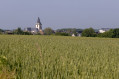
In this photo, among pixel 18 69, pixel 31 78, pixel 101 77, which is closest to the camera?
pixel 101 77

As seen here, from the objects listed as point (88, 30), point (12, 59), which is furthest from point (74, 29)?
point (12, 59)

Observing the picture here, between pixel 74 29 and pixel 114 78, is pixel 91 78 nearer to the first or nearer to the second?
pixel 114 78

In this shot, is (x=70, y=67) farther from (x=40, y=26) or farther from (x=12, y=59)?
(x=40, y=26)

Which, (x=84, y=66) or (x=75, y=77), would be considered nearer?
(x=75, y=77)

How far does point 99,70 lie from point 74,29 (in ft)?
399

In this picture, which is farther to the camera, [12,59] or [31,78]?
[12,59]

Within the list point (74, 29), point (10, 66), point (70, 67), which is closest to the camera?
point (70, 67)

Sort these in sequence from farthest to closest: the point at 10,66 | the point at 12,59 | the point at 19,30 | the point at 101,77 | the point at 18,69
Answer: the point at 19,30
the point at 12,59
the point at 10,66
the point at 18,69
the point at 101,77

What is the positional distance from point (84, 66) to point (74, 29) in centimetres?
12135

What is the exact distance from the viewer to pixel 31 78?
5277 millimetres

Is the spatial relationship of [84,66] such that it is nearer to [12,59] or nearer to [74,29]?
[12,59]

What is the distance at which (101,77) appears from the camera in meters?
4.73

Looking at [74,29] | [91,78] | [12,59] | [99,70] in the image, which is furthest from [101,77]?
[74,29]

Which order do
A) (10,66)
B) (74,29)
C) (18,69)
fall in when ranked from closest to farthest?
(18,69) < (10,66) < (74,29)
